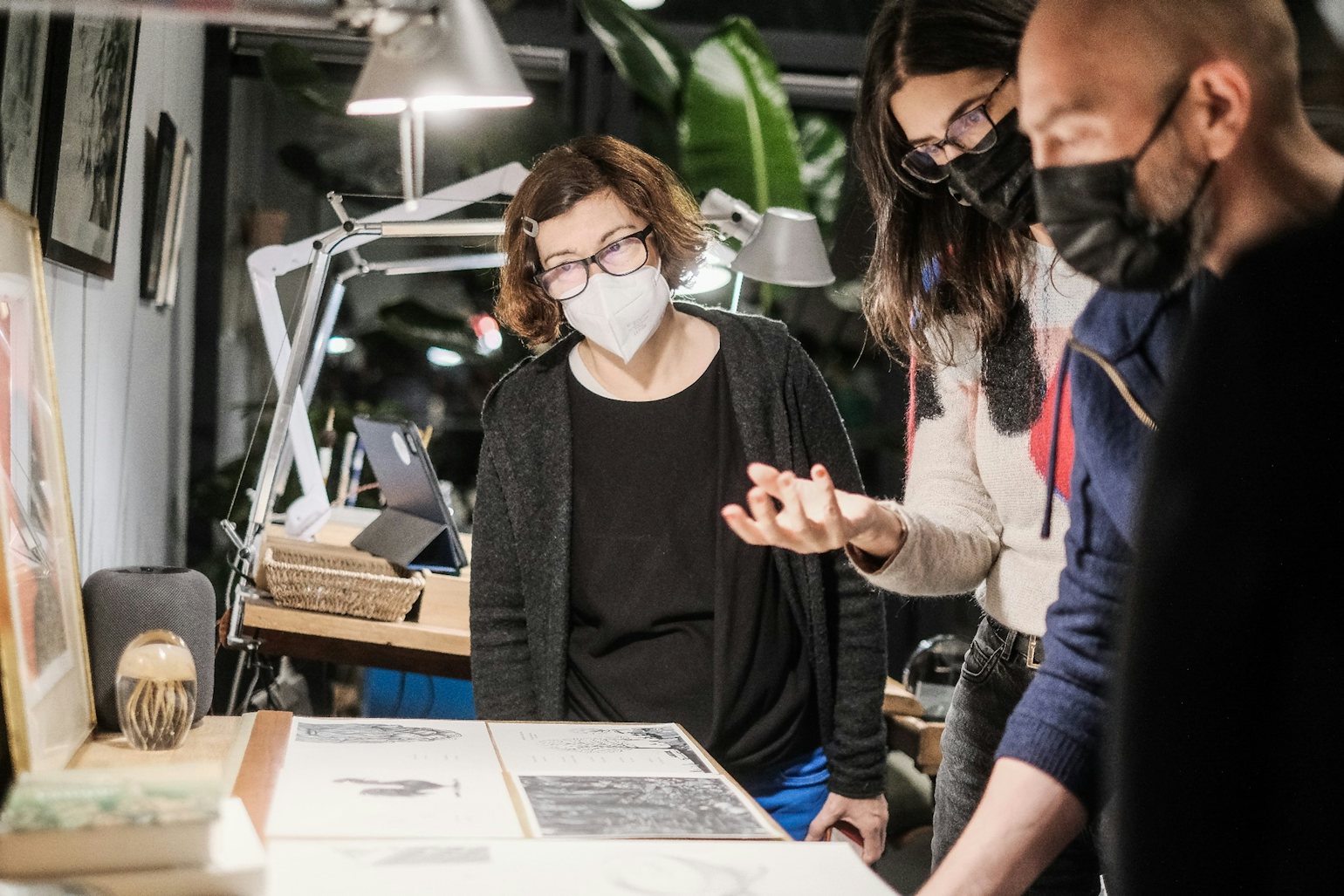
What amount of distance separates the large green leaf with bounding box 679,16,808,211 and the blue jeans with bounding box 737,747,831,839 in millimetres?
2266

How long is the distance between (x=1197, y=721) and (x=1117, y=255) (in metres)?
0.32

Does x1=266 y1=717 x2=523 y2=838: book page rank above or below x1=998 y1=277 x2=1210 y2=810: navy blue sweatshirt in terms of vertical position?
below

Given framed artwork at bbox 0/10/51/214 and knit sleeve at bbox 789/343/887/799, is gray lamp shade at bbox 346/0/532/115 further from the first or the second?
knit sleeve at bbox 789/343/887/799

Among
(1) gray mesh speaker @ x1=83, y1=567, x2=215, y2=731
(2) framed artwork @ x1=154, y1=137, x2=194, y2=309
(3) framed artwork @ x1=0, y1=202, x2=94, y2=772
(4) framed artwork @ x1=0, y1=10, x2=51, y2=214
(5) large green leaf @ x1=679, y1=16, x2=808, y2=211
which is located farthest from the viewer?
(5) large green leaf @ x1=679, y1=16, x2=808, y2=211

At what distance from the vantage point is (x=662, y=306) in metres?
1.63

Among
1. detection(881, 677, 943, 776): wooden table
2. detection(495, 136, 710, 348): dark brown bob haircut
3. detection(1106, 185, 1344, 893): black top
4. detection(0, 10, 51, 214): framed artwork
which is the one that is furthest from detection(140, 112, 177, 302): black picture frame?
detection(1106, 185, 1344, 893): black top

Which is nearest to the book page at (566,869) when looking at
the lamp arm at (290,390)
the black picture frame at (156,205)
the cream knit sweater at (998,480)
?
the cream knit sweater at (998,480)

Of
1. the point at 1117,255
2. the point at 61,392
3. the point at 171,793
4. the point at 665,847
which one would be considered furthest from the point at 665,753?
the point at 61,392

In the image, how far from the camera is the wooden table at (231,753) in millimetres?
983

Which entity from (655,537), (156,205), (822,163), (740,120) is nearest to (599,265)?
(655,537)

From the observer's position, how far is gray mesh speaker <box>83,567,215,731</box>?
1200mm

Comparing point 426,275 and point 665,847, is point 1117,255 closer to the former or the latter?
point 665,847

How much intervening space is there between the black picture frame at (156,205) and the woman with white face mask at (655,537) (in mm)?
1352

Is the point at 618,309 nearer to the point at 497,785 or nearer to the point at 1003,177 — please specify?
the point at 1003,177
